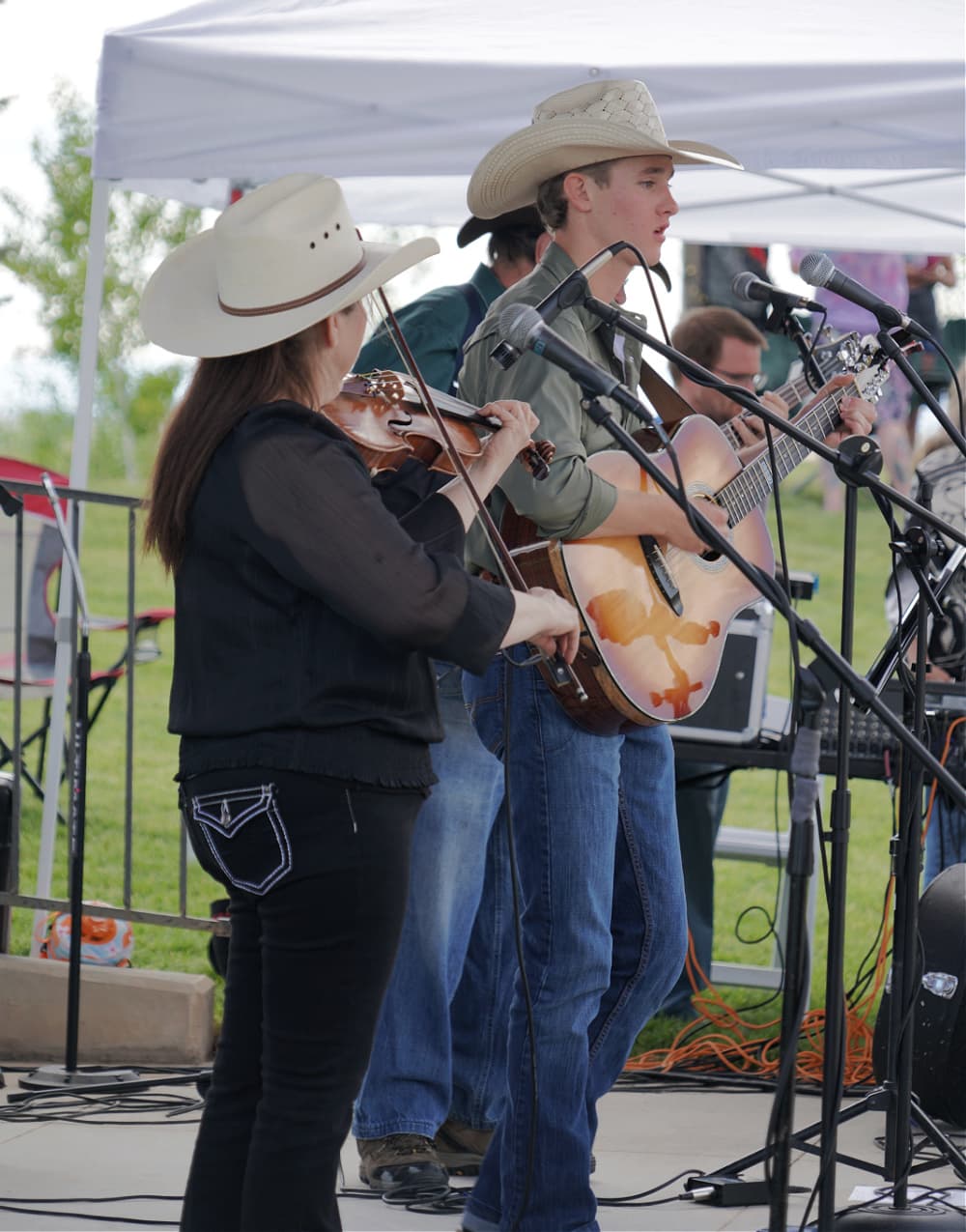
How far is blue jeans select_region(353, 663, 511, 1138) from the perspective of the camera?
3479 millimetres

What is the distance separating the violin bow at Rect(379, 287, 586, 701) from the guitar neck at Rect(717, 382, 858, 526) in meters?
0.60

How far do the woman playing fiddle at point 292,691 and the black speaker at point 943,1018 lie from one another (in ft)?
7.04

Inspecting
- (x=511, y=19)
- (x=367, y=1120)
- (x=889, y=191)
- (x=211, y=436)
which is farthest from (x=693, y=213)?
(x=211, y=436)

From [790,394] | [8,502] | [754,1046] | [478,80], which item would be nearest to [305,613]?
[790,394]

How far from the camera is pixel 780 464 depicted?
329 centimetres

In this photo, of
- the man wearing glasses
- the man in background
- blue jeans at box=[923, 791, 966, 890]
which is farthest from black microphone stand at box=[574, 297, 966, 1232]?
the man wearing glasses

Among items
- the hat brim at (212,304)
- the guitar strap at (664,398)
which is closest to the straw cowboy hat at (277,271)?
the hat brim at (212,304)

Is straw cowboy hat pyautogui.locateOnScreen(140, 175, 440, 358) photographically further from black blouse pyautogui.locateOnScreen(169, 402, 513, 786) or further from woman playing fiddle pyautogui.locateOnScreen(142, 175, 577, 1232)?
black blouse pyautogui.locateOnScreen(169, 402, 513, 786)

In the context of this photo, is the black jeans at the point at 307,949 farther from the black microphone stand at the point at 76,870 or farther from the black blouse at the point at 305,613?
the black microphone stand at the point at 76,870

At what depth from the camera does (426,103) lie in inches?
184

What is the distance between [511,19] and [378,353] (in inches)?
62.6

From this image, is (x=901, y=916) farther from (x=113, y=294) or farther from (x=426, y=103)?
(x=113, y=294)

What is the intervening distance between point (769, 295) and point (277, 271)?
38.6 inches

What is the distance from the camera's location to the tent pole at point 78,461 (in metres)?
4.98
